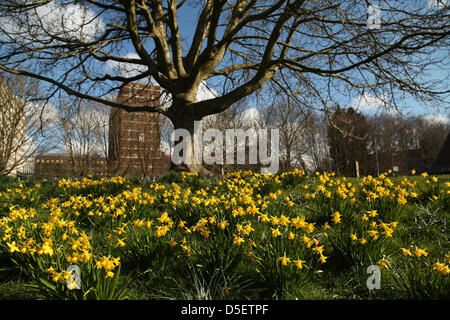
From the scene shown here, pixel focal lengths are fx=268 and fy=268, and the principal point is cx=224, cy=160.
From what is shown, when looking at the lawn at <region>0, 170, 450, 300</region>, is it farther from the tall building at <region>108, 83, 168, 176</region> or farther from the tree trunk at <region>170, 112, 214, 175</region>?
the tall building at <region>108, 83, 168, 176</region>

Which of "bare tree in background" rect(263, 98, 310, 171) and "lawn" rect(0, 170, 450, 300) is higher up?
"bare tree in background" rect(263, 98, 310, 171)

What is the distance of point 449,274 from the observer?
5.43 feet

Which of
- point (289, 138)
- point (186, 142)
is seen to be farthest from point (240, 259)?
point (289, 138)

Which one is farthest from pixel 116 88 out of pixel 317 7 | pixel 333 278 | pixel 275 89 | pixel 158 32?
pixel 333 278

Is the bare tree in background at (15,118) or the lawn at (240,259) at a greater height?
the bare tree in background at (15,118)

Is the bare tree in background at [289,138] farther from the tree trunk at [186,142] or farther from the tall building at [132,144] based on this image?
the tree trunk at [186,142]

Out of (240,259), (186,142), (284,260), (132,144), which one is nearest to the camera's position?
(284,260)

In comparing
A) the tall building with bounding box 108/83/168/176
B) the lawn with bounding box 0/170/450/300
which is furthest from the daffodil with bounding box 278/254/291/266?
the tall building with bounding box 108/83/168/176

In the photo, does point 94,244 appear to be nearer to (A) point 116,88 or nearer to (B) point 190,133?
(B) point 190,133

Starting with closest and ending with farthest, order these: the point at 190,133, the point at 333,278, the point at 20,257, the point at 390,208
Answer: the point at 333,278
the point at 20,257
the point at 390,208
the point at 190,133

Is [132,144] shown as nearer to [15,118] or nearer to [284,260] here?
[15,118]

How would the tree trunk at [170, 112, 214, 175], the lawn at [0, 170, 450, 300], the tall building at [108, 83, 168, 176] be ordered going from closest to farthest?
1. the lawn at [0, 170, 450, 300]
2. the tree trunk at [170, 112, 214, 175]
3. the tall building at [108, 83, 168, 176]

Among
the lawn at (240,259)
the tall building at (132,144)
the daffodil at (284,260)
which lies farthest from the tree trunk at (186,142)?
the tall building at (132,144)
